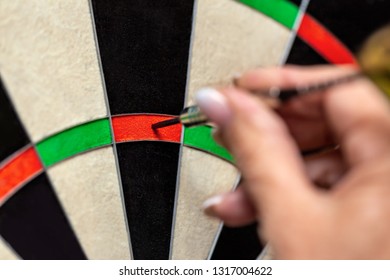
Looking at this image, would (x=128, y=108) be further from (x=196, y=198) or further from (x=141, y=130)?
(x=196, y=198)

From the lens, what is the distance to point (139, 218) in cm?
63

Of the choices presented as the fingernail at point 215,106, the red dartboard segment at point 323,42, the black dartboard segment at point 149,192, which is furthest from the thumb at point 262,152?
the red dartboard segment at point 323,42

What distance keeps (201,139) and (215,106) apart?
261 mm

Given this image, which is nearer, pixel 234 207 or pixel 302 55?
pixel 234 207

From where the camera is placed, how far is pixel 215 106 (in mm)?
415

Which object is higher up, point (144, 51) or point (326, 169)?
point (144, 51)

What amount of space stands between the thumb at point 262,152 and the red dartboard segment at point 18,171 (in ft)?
0.83

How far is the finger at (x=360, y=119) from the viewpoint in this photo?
0.39 meters

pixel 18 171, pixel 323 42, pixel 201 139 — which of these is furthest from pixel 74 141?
pixel 323 42

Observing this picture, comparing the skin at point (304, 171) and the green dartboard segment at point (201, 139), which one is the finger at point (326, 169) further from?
the green dartboard segment at point (201, 139)

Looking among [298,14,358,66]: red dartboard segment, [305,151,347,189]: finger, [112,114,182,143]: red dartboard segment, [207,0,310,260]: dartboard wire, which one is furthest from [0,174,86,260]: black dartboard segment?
[298,14,358,66]: red dartboard segment

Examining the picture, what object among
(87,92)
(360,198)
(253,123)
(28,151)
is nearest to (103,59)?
(87,92)

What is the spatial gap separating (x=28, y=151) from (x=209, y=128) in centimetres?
26
